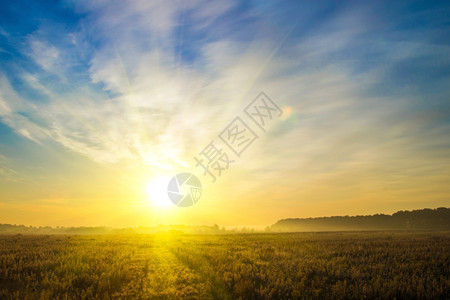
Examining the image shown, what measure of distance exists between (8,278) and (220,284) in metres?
7.97

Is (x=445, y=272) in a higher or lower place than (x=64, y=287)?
lower

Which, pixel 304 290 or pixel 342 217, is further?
pixel 342 217

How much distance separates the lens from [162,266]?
38.9 feet

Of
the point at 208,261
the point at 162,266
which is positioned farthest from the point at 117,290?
the point at 208,261

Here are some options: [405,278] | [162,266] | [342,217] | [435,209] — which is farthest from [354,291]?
[342,217]

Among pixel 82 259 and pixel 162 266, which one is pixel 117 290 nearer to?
pixel 162 266

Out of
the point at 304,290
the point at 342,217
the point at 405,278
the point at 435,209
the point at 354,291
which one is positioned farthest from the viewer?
the point at 342,217

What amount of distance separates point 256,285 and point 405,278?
5.49 m

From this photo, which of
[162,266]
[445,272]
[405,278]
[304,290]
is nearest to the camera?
[304,290]

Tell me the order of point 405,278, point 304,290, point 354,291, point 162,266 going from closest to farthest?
point 354,291 → point 304,290 → point 405,278 → point 162,266

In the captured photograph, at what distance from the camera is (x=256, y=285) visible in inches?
319

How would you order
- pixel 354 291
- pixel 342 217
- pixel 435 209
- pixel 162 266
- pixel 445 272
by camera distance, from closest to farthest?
pixel 354 291
pixel 445 272
pixel 162 266
pixel 435 209
pixel 342 217

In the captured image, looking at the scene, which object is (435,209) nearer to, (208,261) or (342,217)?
(342,217)

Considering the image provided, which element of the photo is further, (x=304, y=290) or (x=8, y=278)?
(x=8, y=278)
